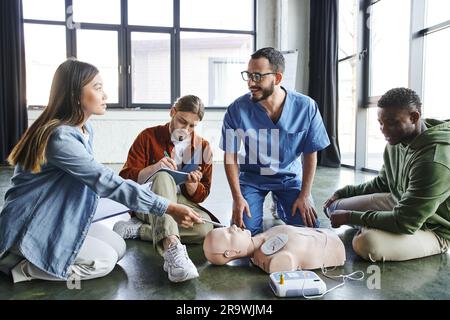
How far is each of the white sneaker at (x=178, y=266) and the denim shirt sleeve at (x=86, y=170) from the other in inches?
9.3

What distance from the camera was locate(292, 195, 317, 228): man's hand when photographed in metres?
1.91

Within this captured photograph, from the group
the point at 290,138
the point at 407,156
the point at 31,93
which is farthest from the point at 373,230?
the point at 31,93

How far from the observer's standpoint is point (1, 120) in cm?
507

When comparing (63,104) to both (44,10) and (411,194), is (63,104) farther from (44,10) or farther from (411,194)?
(44,10)

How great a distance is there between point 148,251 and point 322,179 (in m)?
2.65

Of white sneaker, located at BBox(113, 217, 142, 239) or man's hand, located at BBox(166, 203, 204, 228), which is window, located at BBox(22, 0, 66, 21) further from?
man's hand, located at BBox(166, 203, 204, 228)

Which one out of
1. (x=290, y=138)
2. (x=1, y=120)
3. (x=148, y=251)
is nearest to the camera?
(x=148, y=251)

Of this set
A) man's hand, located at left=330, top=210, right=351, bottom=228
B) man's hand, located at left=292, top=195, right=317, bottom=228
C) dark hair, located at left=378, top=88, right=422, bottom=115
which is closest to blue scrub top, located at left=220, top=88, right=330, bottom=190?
man's hand, located at left=292, top=195, right=317, bottom=228

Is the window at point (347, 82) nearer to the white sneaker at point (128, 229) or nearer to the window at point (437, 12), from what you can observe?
the window at point (437, 12)

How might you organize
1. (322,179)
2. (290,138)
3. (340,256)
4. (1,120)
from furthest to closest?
1. (1,120)
2. (322,179)
3. (290,138)
4. (340,256)

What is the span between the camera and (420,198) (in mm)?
1467

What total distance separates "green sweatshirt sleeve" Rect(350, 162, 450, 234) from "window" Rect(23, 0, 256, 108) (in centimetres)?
463

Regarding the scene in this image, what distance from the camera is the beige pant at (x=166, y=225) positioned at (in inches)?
59.5

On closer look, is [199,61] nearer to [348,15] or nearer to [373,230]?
[348,15]
